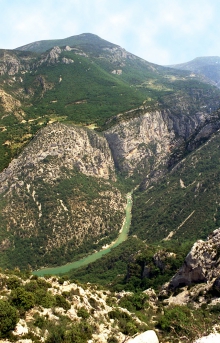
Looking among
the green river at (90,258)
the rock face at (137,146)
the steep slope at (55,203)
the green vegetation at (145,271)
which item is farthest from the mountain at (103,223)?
the green river at (90,258)

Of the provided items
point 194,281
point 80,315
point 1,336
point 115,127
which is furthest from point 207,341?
point 115,127

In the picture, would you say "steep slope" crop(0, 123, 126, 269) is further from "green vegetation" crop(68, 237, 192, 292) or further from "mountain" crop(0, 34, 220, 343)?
"green vegetation" crop(68, 237, 192, 292)

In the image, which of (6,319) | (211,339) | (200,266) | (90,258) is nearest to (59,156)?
(90,258)

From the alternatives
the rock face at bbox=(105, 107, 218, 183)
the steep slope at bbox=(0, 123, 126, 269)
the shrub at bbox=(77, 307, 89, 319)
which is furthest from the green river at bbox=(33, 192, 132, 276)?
the shrub at bbox=(77, 307, 89, 319)

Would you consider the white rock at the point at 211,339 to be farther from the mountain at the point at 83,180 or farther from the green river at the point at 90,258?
the green river at the point at 90,258

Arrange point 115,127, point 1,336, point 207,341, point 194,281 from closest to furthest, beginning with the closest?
point 207,341 < point 1,336 < point 194,281 < point 115,127

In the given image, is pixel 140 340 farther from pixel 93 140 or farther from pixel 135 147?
pixel 135 147
